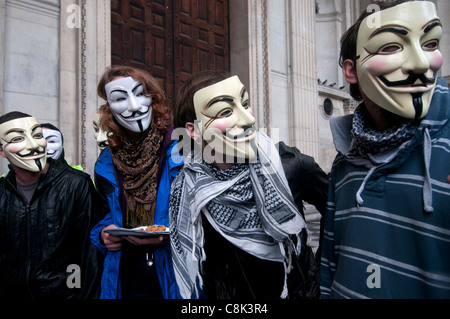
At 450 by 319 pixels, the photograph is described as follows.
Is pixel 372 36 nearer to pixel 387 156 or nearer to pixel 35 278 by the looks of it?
pixel 387 156

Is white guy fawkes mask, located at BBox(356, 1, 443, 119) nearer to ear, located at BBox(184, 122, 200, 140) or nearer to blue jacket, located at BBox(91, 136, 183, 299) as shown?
ear, located at BBox(184, 122, 200, 140)

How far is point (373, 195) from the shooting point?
1.22 m

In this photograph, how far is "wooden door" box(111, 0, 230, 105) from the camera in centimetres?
599

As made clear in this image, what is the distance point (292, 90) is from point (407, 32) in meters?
7.10

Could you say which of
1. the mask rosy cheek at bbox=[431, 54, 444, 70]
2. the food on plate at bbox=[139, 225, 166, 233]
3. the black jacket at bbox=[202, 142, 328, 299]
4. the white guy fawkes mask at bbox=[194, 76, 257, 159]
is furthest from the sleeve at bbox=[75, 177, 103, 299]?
the mask rosy cheek at bbox=[431, 54, 444, 70]

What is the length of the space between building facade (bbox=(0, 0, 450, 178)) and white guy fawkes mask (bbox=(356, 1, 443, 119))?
4.81 feet

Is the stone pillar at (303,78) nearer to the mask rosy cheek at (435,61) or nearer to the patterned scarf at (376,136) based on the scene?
the patterned scarf at (376,136)

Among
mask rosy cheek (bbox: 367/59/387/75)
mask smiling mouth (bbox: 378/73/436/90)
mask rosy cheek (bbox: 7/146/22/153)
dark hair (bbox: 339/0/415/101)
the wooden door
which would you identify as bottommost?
mask rosy cheek (bbox: 7/146/22/153)

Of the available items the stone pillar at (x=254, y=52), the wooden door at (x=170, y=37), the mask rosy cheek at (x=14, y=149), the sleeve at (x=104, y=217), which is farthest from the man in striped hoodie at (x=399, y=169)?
the stone pillar at (x=254, y=52)

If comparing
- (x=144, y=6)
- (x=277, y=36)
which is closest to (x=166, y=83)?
(x=144, y=6)

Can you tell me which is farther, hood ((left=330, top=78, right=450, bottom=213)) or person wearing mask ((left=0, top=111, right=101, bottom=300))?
person wearing mask ((left=0, top=111, right=101, bottom=300))

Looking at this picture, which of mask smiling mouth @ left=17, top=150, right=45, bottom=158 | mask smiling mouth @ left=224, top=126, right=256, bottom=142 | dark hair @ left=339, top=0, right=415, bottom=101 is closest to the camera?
dark hair @ left=339, top=0, right=415, bottom=101

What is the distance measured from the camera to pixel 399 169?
120 centimetres

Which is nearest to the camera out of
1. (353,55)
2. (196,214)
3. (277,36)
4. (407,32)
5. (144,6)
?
(407,32)
